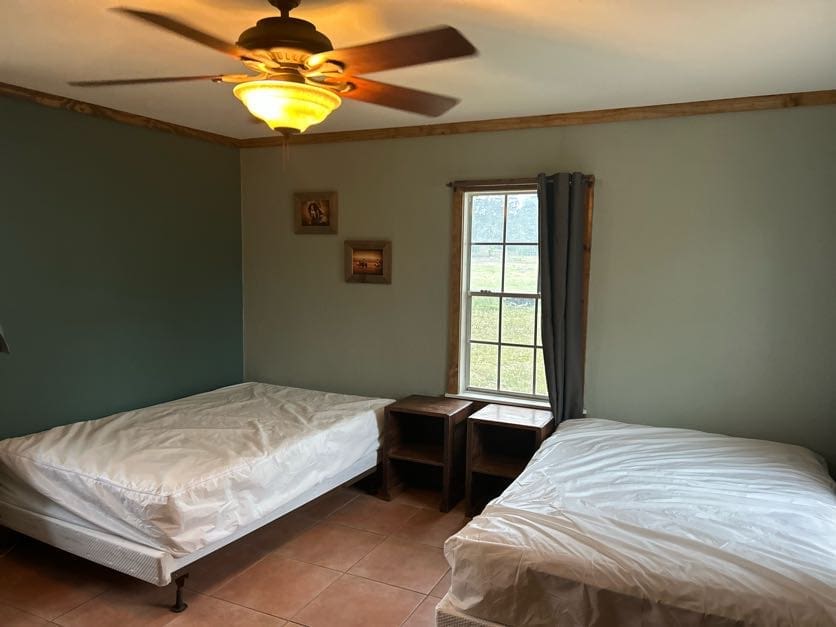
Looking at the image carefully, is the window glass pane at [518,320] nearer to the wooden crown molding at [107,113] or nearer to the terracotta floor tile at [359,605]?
the terracotta floor tile at [359,605]

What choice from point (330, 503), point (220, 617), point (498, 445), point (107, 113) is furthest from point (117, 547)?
point (107, 113)

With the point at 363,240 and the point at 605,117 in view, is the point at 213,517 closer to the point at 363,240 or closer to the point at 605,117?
the point at 363,240

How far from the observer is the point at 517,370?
13.0ft

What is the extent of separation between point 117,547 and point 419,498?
6.03 feet

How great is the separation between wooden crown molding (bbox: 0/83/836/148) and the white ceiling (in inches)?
3.5

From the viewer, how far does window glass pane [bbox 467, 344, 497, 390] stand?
4.05 m

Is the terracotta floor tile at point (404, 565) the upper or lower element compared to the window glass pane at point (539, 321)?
lower

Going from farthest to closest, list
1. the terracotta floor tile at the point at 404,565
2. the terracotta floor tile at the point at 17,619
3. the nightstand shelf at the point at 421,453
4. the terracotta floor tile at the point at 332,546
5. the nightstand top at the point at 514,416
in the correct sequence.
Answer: the nightstand shelf at the point at 421,453 → the nightstand top at the point at 514,416 → the terracotta floor tile at the point at 332,546 → the terracotta floor tile at the point at 404,565 → the terracotta floor tile at the point at 17,619

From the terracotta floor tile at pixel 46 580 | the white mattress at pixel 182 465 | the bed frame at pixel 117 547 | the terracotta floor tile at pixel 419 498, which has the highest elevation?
the white mattress at pixel 182 465

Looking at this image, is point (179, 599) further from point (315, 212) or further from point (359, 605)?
point (315, 212)

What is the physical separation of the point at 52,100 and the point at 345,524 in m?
2.86

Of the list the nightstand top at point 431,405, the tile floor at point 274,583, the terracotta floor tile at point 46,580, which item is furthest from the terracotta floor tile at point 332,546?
the terracotta floor tile at point 46,580

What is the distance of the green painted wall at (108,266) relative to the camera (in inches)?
130

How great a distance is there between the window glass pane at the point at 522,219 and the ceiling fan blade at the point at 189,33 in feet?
7.13
